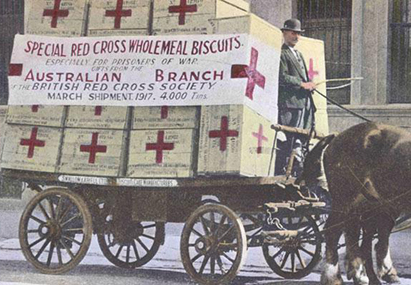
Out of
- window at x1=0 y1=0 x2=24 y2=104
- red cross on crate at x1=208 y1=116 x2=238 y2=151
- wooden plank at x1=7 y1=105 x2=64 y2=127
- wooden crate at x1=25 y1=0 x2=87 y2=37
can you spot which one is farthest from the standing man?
window at x1=0 y1=0 x2=24 y2=104

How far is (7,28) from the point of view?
16.6 metres

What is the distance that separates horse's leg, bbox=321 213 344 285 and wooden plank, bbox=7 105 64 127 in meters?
2.91

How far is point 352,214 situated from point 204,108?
1.70 m

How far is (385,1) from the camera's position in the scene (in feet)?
47.6

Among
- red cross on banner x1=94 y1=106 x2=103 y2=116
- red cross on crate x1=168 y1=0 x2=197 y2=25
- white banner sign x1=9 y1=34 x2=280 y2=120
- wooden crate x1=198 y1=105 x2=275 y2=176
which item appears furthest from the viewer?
red cross on banner x1=94 y1=106 x2=103 y2=116

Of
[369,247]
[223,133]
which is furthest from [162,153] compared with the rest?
[369,247]

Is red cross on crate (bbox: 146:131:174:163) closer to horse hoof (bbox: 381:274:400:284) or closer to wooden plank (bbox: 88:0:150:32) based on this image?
wooden plank (bbox: 88:0:150:32)

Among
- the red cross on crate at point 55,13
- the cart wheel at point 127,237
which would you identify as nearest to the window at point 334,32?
the cart wheel at point 127,237

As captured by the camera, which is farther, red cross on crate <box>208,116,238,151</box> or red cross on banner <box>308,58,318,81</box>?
red cross on banner <box>308,58,318,81</box>

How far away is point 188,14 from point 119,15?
78 centimetres

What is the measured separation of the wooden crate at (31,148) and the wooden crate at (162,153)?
0.89 m

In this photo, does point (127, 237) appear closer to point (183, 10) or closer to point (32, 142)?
point (32, 142)

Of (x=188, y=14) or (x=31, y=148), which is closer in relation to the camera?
(x=188, y=14)

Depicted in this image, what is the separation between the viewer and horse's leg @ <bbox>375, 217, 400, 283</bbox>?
32.7ft
